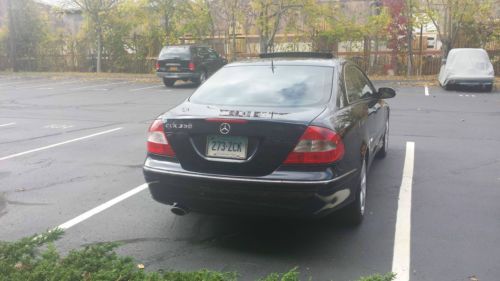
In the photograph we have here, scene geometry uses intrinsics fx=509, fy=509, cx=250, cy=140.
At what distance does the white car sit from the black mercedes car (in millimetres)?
13821

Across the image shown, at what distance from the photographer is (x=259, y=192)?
150 inches

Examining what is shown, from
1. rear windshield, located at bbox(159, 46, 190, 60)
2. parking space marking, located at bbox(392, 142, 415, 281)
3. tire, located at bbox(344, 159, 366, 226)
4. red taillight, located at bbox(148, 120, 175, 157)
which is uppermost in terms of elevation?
rear windshield, located at bbox(159, 46, 190, 60)

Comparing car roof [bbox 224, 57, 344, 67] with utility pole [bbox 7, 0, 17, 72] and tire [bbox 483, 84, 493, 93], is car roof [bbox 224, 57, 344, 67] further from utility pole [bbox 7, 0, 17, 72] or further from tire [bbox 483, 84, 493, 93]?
utility pole [bbox 7, 0, 17, 72]

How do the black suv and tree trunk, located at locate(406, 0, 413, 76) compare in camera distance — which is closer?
the black suv

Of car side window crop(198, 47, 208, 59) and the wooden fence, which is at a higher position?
car side window crop(198, 47, 208, 59)

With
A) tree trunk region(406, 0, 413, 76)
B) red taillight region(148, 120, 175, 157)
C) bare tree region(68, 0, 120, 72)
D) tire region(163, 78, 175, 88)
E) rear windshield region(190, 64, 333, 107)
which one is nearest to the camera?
red taillight region(148, 120, 175, 157)

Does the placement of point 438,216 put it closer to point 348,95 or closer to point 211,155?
point 348,95

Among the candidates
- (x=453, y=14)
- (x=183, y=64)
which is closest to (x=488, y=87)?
(x=453, y=14)

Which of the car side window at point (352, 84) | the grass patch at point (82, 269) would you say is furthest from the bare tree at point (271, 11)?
the grass patch at point (82, 269)

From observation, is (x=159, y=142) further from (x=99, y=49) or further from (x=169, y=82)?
(x=99, y=49)

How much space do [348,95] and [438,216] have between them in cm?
142

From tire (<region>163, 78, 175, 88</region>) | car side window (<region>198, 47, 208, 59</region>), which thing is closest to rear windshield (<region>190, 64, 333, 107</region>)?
car side window (<region>198, 47, 208, 59</region>)

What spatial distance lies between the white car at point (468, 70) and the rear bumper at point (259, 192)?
14.5 meters

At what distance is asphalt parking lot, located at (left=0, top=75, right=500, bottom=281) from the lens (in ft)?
12.9
